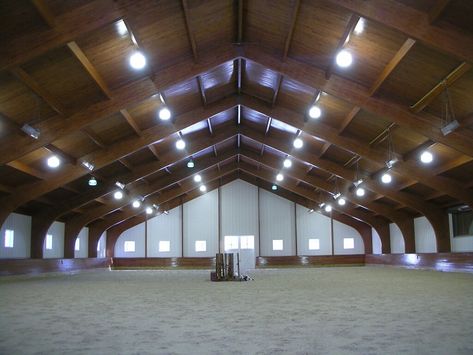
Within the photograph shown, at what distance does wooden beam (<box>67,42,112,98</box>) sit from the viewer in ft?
38.9

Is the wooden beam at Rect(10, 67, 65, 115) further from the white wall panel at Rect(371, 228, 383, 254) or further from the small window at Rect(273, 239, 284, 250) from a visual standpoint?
the white wall panel at Rect(371, 228, 383, 254)

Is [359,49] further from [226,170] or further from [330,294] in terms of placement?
[226,170]

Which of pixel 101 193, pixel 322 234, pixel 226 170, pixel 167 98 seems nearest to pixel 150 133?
pixel 167 98

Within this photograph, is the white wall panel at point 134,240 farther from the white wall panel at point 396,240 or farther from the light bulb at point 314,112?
the light bulb at point 314,112

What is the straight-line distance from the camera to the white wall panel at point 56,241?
93.2ft

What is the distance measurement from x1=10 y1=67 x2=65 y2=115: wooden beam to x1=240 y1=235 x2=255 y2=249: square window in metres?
22.8

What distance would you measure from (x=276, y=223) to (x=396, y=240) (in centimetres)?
860

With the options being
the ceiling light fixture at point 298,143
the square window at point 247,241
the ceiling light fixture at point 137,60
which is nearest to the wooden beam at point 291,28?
the ceiling light fixture at point 137,60

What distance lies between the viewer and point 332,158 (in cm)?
2414

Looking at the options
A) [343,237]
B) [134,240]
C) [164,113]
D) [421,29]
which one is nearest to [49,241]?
[134,240]

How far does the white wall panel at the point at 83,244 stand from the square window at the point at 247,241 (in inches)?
434

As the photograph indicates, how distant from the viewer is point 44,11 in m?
10.3

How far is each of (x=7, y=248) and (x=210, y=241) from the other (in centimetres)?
1594

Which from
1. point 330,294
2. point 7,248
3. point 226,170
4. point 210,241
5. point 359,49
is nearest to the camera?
point 330,294
